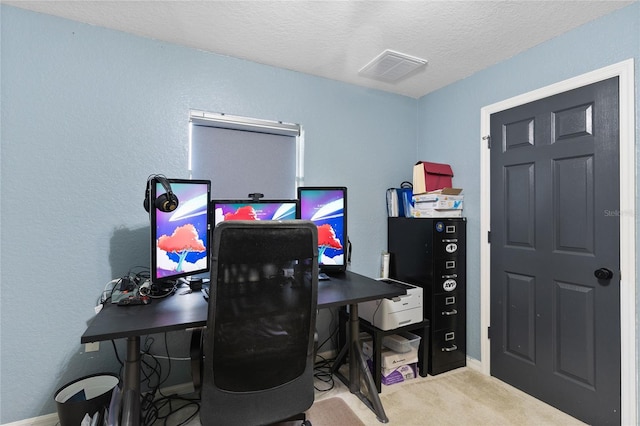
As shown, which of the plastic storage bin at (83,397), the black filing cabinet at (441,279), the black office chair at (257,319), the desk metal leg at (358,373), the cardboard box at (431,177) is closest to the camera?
the black office chair at (257,319)

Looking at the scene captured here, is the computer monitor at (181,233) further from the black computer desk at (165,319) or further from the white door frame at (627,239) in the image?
the white door frame at (627,239)

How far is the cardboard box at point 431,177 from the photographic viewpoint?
2.80m

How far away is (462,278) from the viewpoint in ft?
8.91

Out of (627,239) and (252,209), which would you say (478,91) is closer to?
(627,239)

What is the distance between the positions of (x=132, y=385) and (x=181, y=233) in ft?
2.66

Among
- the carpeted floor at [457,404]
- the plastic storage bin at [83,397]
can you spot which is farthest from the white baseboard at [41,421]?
the carpeted floor at [457,404]

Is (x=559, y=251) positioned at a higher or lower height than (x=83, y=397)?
higher

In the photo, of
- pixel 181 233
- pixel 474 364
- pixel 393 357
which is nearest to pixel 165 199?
pixel 181 233

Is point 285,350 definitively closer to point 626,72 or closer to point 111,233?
point 111,233

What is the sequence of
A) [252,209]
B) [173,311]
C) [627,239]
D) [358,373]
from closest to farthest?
[173,311]
[627,239]
[252,209]
[358,373]

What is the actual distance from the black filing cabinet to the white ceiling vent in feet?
4.29

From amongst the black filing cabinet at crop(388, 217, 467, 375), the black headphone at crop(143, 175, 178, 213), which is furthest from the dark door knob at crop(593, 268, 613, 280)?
the black headphone at crop(143, 175, 178, 213)

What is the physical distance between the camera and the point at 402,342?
245 cm

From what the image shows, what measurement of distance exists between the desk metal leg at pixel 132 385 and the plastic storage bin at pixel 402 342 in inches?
71.4
